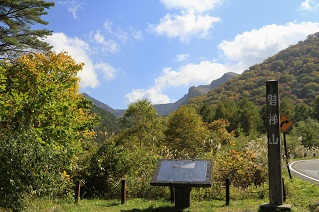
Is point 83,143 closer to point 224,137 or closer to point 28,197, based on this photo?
point 28,197

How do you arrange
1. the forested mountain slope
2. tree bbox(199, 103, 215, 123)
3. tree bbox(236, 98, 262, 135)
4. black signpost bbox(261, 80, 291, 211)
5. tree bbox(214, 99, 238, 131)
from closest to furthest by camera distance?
black signpost bbox(261, 80, 291, 211) < tree bbox(236, 98, 262, 135) < tree bbox(214, 99, 238, 131) < tree bbox(199, 103, 215, 123) < the forested mountain slope

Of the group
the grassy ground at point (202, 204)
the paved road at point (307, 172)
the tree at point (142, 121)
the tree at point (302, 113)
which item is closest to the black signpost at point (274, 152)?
the grassy ground at point (202, 204)

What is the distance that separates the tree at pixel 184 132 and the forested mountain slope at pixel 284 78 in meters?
60.9

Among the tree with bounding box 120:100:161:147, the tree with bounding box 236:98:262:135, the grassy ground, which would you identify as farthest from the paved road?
the tree with bounding box 236:98:262:135

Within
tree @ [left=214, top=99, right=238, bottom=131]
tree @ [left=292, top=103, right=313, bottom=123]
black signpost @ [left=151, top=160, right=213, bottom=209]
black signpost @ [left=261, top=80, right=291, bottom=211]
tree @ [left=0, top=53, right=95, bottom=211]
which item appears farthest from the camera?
tree @ [left=292, top=103, right=313, bottom=123]

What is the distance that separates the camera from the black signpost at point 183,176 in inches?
344

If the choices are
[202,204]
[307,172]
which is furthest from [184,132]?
[202,204]

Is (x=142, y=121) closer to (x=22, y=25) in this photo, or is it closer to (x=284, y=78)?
(x=22, y=25)

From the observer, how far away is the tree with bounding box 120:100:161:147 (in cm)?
3738

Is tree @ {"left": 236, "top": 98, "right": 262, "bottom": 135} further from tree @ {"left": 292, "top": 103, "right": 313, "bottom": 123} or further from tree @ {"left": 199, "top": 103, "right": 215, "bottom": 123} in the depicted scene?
tree @ {"left": 292, "top": 103, "right": 313, "bottom": 123}

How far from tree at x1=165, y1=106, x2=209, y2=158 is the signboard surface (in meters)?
26.7

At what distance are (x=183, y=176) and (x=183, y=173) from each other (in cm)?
→ 12

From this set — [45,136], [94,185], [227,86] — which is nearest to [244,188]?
[94,185]

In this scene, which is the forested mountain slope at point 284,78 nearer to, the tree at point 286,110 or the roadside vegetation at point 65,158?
the tree at point 286,110
